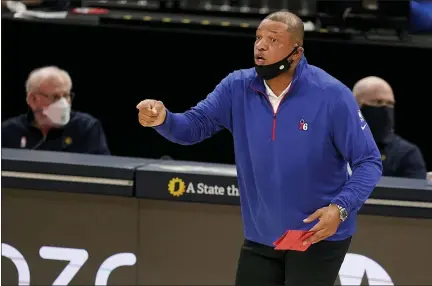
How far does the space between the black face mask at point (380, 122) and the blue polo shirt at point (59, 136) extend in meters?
1.79

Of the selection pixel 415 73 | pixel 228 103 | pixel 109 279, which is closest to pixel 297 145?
pixel 228 103

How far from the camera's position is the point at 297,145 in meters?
3.78

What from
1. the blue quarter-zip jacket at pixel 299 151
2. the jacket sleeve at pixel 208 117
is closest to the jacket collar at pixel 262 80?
the blue quarter-zip jacket at pixel 299 151

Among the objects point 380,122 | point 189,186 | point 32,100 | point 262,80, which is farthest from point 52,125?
point 262,80

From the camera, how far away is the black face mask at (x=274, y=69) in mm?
3824

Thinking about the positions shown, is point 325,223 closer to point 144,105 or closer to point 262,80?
point 262,80

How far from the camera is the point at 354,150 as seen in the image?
3.70 meters

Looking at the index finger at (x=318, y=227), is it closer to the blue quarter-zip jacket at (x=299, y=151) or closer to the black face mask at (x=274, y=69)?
the blue quarter-zip jacket at (x=299, y=151)

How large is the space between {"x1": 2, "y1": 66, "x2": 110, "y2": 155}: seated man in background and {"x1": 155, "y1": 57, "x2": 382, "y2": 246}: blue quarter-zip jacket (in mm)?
2524

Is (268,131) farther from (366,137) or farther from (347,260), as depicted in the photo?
(347,260)

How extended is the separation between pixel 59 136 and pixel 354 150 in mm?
3147

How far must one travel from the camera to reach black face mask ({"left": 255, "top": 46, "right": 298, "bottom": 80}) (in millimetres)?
3824

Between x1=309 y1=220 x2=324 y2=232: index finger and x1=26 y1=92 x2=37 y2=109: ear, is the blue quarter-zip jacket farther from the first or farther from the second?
x1=26 y1=92 x2=37 y2=109: ear

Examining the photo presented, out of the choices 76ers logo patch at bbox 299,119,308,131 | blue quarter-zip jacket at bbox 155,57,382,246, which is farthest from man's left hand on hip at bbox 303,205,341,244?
76ers logo patch at bbox 299,119,308,131
